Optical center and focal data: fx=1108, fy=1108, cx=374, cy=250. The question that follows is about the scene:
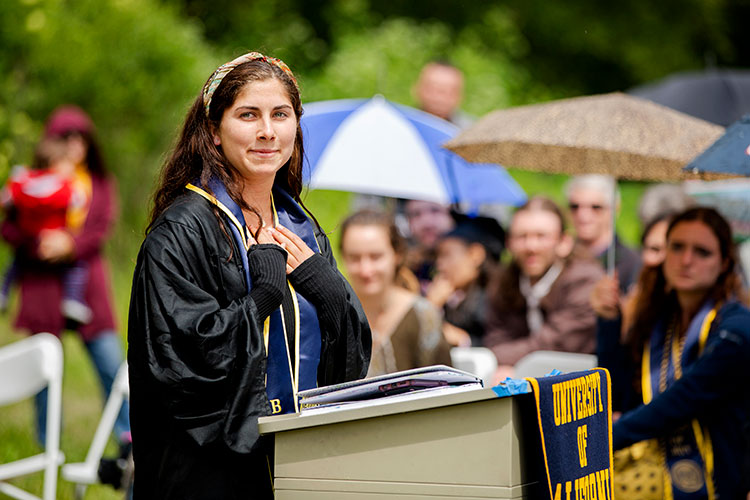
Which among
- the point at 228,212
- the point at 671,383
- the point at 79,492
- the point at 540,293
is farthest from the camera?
the point at 540,293

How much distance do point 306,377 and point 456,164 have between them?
436 centimetres

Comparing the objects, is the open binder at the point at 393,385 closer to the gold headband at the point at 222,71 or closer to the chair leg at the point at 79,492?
the gold headband at the point at 222,71

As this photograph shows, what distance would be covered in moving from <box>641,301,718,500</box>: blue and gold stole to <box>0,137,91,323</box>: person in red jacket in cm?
399

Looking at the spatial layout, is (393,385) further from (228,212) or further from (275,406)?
(228,212)

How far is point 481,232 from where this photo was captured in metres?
7.40

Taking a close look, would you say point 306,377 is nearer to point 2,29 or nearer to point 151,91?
point 2,29

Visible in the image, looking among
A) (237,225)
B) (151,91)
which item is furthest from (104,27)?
(237,225)

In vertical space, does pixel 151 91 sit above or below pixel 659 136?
above

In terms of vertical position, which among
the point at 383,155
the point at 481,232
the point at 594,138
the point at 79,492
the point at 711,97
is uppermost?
the point at 711,97

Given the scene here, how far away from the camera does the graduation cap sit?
7.26 m

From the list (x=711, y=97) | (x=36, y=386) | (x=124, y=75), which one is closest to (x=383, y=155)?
(x=36, y=386)

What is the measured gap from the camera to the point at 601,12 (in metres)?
22.8

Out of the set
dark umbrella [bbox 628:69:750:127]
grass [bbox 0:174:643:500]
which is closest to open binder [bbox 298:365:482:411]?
grass [bbox 0:174:643:500]

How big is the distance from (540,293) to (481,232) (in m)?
1.10
